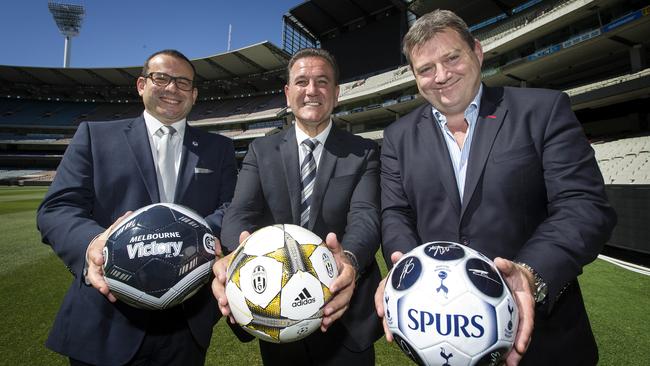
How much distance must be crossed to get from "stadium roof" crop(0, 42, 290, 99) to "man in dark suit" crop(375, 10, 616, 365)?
3821 centimetres

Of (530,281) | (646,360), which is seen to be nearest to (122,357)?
(530,281)

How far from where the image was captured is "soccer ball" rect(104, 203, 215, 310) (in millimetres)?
1709

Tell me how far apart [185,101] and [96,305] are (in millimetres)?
1554

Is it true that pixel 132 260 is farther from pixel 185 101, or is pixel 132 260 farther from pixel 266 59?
pixel 266 59

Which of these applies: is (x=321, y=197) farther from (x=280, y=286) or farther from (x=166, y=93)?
(x=166, y=93)

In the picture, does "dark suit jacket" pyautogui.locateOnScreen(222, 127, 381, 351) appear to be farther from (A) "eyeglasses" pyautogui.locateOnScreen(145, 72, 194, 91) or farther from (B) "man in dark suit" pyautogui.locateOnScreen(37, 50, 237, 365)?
(A) "eyeglasses" pyautogui.locateOnScreen(145, 72, 194, 91)

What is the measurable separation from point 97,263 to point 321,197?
4.56ft

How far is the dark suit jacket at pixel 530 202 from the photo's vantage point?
1.60 metres

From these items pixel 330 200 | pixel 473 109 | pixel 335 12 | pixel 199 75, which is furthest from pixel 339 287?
pixel 199 75

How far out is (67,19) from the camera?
53.1 m

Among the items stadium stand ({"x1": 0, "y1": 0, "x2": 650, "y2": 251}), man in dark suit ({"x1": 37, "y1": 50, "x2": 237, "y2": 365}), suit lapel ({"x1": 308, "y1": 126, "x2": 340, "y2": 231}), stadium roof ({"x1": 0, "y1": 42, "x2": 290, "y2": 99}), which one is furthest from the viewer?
stadium roof ({"x1": 0, "y1": 42, "x2": 290, "y2": 99})

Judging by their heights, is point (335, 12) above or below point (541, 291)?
above

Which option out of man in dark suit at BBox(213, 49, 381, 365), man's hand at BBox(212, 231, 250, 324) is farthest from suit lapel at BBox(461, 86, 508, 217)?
man's hand at BBox(212, 231, 250, 324)

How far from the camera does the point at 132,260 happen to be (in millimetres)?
1709
